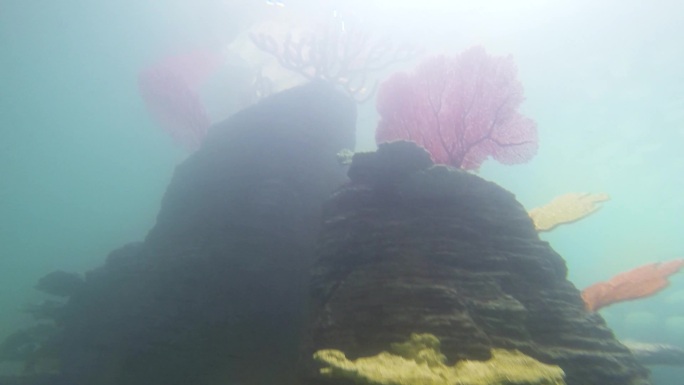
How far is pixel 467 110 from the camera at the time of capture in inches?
229

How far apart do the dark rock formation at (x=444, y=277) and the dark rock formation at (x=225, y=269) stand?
1692 mm

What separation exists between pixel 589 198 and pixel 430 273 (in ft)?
11.7

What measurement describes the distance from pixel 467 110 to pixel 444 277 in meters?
3.08

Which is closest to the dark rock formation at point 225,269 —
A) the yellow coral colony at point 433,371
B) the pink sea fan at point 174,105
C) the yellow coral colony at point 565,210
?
the pink sea fan at point 174,105

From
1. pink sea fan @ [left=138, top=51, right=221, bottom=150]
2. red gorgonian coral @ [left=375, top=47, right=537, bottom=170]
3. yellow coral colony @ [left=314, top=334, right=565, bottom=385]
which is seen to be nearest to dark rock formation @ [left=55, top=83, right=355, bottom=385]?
pink sea fan @ [left=138, top=51, right=221, bottom=150]

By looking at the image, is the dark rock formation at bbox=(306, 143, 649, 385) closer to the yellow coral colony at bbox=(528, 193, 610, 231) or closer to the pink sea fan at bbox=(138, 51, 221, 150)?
the yellow coral colony at bbox=(528, 193, 610, 231)

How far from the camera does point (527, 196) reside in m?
31.9

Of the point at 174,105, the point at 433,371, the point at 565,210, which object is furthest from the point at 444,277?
the point at 174,105

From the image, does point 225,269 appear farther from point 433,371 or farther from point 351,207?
point 433,371

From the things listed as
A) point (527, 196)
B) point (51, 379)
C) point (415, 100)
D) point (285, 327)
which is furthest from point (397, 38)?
point (527, 196)

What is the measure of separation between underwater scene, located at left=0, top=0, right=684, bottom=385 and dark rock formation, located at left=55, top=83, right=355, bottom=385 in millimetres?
39

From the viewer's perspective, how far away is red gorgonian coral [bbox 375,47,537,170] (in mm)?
5754

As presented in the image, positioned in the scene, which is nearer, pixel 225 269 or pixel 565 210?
pixel 565 210

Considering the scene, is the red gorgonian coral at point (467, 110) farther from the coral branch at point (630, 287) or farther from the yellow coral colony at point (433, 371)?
the yellow coral colony at point (433, 371)
